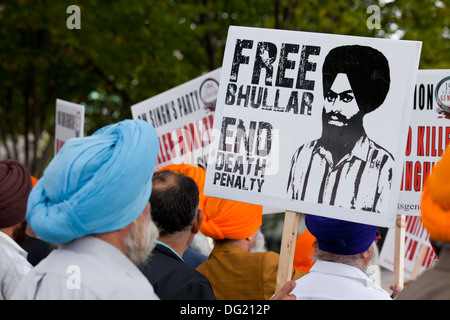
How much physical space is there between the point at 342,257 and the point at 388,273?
1089 centimetres

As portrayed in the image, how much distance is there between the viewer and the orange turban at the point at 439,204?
1944mm

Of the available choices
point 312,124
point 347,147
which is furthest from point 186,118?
point 347,147

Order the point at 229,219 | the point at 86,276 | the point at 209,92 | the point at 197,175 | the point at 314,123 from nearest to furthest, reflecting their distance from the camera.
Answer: the point at 86,276
the point at 314,123
the point at 229,219
the point at 197,175
the point at 209,92

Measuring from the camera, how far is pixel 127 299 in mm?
1895

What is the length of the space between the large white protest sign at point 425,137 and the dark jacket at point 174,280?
1.72m

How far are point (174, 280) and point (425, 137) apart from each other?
199cm

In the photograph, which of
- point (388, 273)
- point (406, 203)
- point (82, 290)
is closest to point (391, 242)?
point (406, 203)

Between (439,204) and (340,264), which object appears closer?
(439,204)

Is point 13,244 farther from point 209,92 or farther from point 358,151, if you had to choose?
point 209,92

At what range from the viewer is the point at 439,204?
1.97m

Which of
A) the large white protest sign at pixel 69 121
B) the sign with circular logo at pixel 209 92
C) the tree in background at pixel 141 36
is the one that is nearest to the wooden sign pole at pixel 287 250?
the sign with circular logo at pixel 209 92

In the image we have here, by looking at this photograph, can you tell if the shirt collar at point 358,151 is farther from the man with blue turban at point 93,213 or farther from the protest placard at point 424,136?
the man with blue turban at point 93,213

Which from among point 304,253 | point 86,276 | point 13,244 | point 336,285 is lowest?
point 304,253

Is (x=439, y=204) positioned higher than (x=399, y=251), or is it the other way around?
(x=439, y=204)
